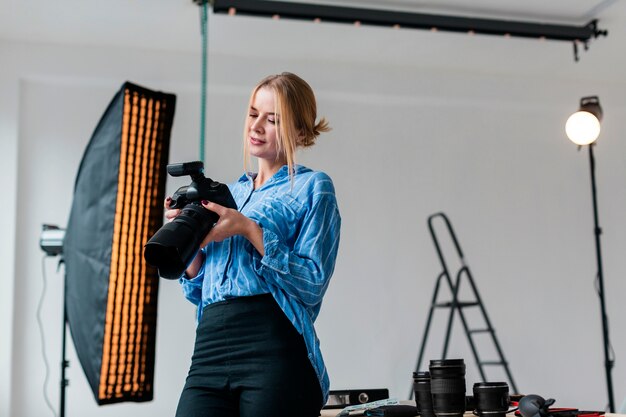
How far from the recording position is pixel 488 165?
5723mm

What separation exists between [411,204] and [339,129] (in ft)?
2.30

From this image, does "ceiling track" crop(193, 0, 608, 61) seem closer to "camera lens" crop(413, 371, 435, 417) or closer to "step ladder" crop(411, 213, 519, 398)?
"step ladder" crop(411, 213, 519, 398)

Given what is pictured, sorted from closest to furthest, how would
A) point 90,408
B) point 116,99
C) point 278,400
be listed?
1. point 278,400
2. point 116,99
3. point 90,408

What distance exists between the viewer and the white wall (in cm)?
484

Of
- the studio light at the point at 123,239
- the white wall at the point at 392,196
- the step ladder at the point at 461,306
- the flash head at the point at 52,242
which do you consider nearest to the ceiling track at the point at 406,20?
the white wall at the point at 392,196

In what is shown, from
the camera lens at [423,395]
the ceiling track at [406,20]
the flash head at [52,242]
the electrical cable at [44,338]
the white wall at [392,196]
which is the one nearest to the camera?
the camera lens at [423,395]

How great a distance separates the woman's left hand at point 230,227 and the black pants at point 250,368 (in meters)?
0.09

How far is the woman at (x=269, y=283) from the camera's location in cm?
115

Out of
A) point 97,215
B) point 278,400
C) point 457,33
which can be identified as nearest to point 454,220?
point 457,33

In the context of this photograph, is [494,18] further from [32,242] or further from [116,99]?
[116,99]

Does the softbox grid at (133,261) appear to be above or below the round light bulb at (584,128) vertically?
below

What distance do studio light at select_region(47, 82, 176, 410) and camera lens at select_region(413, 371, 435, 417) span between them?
655mm

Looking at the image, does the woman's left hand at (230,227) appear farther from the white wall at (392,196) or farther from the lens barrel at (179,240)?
the white wall at (392,196)

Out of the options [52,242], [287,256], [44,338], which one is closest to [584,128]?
[52,242]
